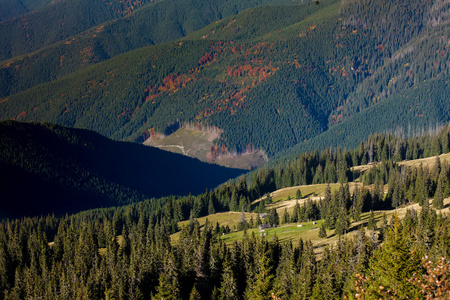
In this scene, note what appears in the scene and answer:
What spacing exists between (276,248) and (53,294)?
53507 mm

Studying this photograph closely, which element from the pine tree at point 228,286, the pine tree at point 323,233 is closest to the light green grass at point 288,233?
the pine tree at point 323,233

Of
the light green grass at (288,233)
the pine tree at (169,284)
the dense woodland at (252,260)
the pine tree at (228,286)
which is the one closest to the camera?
the dense woodland at (252,260)

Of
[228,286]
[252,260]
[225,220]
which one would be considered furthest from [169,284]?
[225,220]

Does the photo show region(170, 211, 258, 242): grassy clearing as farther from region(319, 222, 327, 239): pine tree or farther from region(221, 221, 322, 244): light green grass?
region(319, 222, 327, 239): pine tree

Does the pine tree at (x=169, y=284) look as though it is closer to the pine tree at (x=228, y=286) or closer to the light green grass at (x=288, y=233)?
the pine tree at (x=228, y=286)

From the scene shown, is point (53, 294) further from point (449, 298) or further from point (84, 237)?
point (449, 298)

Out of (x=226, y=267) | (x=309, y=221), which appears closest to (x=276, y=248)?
(x=226, y=267)

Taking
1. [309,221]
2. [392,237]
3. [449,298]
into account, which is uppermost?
[309,221]

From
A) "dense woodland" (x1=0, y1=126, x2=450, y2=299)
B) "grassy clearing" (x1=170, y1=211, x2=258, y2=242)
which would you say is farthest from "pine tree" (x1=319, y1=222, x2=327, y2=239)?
"grassy clearing" (x1=170, y1=211, x2=258, y2=242)

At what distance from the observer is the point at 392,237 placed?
1715 inches

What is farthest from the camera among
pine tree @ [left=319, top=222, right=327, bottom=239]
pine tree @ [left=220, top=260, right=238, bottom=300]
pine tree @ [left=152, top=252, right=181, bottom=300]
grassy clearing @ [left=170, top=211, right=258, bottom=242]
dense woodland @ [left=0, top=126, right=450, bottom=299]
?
grassy clearing @ [left=170, top=211, right=258, bottom=242]

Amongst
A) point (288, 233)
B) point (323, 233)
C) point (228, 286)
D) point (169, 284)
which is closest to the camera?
point (169, 284)

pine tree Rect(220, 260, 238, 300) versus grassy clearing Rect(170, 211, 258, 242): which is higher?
grassy clearing Rect(170, 211, 258, 242)

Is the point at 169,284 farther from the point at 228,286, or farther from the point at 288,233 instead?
the point at 288,233
